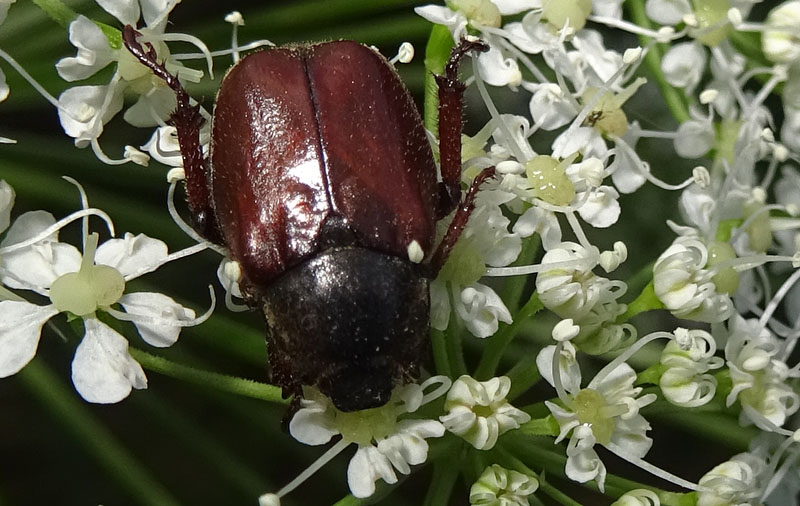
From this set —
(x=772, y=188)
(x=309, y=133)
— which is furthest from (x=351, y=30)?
(x=772, y=188)

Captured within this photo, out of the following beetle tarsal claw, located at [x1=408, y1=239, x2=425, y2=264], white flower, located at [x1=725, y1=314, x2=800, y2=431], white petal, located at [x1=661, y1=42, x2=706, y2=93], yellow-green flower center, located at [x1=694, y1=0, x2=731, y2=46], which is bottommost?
white flower, located at [x1=725, y1=314, x2=800, y2=431]

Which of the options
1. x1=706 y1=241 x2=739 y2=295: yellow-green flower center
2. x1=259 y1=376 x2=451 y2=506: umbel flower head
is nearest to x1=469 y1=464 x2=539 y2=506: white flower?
x1=259 y1=376 x2=451 y2=506: umbel flower head

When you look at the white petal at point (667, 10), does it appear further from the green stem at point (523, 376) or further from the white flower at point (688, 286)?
the green stem at point (523, 376)

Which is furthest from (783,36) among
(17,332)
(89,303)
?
(17,332)

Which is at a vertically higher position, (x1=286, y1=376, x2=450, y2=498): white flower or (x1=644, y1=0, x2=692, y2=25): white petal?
(x1=644, y1=0, x2=692, y2=25): white petal

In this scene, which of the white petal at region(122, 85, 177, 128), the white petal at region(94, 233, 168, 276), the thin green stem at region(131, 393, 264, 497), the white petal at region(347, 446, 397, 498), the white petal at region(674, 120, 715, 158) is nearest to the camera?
the white petal at region(347, 446, 397, 498)

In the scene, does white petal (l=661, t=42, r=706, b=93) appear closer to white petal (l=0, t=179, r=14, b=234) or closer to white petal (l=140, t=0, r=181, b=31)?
white petal (l=140, t=0, r=181, b=31)

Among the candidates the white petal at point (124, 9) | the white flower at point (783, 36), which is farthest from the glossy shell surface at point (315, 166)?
the white flower at point (783, 36)

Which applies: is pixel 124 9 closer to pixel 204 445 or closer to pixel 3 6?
pixel 3 6
